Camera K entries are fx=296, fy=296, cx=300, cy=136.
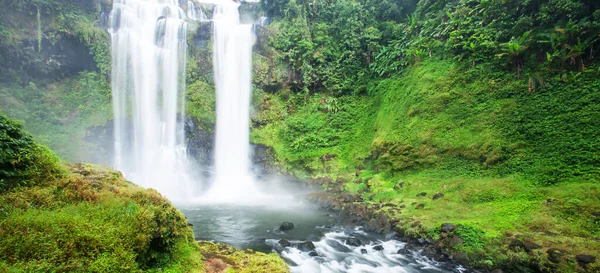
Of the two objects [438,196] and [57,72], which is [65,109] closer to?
[57,72]

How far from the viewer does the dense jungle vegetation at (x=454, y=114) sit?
31.3 ft

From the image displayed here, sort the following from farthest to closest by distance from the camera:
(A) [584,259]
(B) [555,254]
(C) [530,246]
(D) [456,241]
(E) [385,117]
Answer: (E) [385,117]
(D) [456,241]
(C) [530,246]
(B) [555,254]
(A) [584,259]

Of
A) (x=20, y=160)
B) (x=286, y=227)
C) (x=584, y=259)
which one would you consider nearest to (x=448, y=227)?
(x=584, y=259)

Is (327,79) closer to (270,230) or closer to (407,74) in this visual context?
(407,74)

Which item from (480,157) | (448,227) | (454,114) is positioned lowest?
(448,227)

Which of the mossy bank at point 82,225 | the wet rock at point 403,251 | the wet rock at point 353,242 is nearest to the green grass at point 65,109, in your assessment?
the mossy bank at point 82,225

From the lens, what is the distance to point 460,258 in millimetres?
8633

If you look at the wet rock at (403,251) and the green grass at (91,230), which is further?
the wet rock at (403,251)

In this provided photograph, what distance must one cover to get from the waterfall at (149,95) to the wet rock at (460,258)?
1871 cm

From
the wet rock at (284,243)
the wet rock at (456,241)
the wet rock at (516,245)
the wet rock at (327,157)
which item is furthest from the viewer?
the wet rock at (327,157)

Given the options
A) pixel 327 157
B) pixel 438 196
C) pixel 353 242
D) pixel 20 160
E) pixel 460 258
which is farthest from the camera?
pixel 327 157

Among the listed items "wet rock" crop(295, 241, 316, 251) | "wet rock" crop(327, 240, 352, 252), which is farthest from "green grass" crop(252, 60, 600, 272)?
"wet rock" crop(295, 241, 316, 251)

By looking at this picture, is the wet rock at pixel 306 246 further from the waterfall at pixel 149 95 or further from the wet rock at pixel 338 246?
the waterfall at pixel 149 95

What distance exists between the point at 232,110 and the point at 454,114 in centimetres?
1691
